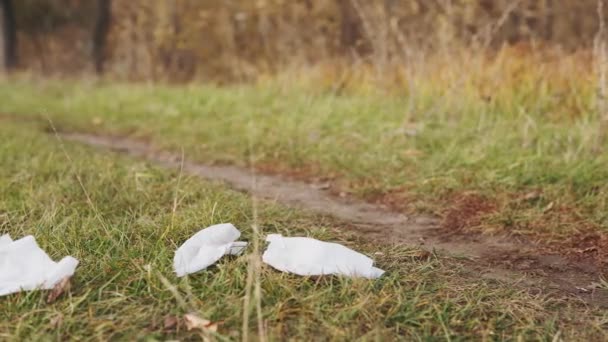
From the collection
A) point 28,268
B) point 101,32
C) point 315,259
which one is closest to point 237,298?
point 315,259

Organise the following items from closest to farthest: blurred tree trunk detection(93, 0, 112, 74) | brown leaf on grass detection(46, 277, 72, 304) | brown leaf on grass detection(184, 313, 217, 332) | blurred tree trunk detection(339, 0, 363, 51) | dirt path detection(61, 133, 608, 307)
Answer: brown leaf on grass detection(184, 313, 217, 332), brown leaf on grass detection(46, 277, 72, 304), dirt path detection(61, 133, 608, 307), blurred tree trunk detection(339, 0, 363, 51), blurred tree trunk detection(93, 0, 112, 74)

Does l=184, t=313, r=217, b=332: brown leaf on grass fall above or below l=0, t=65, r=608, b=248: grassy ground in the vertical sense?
above

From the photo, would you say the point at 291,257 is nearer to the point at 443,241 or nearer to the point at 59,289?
the point at 59,289

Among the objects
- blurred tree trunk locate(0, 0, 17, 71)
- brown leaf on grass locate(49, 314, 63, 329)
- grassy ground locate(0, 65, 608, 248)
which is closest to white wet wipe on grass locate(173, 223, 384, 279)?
brown leaf on grass locate(49, 314, 63, 329)

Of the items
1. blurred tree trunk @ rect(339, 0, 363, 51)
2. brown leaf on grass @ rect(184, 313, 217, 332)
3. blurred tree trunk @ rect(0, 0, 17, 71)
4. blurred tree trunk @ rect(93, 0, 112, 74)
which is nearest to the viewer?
brown leaf on grass @ rect(184, 313, 217, 332)

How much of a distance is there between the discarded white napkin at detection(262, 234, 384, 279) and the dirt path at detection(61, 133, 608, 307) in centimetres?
38

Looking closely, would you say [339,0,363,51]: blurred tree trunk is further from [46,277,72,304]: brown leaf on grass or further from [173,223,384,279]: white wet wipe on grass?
[46,277,72,304]: brown leaf on grass

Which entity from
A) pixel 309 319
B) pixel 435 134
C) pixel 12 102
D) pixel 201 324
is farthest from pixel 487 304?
pixel 12 102

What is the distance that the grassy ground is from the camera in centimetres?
318

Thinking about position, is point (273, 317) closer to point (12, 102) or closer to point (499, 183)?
point (499, 183)

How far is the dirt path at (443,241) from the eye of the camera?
2.28m

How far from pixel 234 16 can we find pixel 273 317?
8705mm

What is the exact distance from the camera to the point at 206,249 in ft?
6.85

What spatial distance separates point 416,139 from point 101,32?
33.9ft
